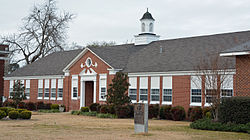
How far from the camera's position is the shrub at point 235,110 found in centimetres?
1875

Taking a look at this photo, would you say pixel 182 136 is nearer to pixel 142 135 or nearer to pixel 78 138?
pixel 142 135

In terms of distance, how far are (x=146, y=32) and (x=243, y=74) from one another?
1815 centimetres

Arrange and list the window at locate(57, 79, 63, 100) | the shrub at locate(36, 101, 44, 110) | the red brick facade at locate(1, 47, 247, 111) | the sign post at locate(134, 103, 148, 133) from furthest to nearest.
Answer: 1. the window at locate(57, 79, 63, 100)
2. the shrub at locate(36, 101, 44, 110)
3. the red brick facade at locate(1, 47, 247, 111)
4. the sign post at locate(134, 103, 148, 133)

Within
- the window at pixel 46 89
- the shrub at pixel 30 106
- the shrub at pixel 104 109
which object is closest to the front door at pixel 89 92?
the shrub at pixel 30 106

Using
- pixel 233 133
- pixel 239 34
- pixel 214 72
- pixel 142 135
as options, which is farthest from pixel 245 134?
pixel 239 34

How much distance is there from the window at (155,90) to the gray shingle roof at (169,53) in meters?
0.85

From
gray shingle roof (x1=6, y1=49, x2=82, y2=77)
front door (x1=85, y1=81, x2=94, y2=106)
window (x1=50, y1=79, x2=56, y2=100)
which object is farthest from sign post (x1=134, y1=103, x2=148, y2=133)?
window (x1=50, y1=79, x2=56, y2=100)

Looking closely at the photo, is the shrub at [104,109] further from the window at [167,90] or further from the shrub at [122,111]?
the window at [167,90]

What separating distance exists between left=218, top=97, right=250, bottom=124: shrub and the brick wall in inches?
164

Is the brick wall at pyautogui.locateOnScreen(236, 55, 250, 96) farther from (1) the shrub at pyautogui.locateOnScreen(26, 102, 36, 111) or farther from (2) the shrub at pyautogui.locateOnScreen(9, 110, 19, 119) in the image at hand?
(1) the shrub at pyautogui.locateOnScreen(26, 102, 36, 111)

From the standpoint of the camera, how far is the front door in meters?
39.3

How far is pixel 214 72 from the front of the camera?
23.2 m

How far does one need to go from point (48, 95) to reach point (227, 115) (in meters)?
28.1

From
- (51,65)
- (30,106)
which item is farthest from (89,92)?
(51,65)
